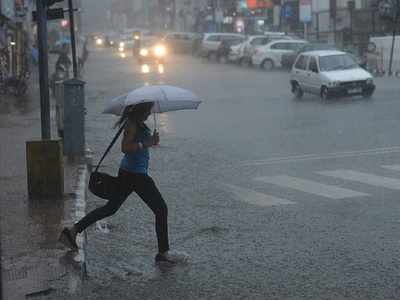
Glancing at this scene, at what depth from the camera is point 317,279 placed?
7.84 metres

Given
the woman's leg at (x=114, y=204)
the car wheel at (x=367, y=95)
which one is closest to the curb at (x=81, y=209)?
the woman's leg at (x=114, y=204)

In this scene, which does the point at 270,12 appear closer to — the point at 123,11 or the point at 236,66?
the point at 236,66

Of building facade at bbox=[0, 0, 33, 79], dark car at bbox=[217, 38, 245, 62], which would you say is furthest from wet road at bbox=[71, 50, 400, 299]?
dark car at bbox=[217, 38, 245, 62]

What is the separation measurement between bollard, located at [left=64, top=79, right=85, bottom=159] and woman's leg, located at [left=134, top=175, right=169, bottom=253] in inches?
277

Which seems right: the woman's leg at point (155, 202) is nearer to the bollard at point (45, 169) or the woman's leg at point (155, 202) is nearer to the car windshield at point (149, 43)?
the bollard at point (45, 169)

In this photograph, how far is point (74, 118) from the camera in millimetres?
15648

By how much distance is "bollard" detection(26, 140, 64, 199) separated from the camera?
11.2 metres

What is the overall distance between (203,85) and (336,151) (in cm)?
2085

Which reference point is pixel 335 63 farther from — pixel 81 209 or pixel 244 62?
pixel 244 62

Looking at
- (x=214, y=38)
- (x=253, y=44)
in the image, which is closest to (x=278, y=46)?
(x=253, y=44)

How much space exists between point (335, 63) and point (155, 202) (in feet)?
72.0

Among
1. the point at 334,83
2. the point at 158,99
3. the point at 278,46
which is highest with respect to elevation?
the point at 158,99

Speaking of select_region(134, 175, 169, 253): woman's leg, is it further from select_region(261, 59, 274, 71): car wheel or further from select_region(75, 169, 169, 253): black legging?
select_region(261, 59, 274, 71): car wheel

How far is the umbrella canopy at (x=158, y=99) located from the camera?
331 inches
